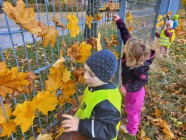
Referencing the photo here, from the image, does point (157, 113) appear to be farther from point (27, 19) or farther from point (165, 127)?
point (27, 19)

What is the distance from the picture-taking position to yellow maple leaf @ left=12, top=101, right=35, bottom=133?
4.29 ft

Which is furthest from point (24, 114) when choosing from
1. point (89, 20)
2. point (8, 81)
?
point (89, 20)

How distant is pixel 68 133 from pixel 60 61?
0.68 metres

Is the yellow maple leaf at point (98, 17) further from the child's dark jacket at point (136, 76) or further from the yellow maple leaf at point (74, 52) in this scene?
the child's dark jacket at point (136, 76)

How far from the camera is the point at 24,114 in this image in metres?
1.37

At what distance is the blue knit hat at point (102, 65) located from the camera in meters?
1.33

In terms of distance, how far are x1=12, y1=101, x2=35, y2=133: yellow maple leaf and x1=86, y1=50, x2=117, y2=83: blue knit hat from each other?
559 millimetres

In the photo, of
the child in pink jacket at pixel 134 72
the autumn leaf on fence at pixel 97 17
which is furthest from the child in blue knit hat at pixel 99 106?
the autumn leaf on fence at pixel 97 17

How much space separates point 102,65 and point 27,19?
0.61 meters

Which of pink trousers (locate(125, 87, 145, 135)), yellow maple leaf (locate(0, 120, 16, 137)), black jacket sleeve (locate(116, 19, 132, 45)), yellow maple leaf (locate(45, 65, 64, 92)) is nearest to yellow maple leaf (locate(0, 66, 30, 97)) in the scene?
yellow maple leaf (locate(0, 120, 16, 137))

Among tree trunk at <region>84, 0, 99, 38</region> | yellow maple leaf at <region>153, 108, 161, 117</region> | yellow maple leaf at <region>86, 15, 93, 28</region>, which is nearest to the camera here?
yellow maple leaf at <region>86, 15, 93, 28</region>

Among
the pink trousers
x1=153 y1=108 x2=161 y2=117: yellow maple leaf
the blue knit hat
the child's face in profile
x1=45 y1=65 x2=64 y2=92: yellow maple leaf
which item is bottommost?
x1=153 y1=108 x2=161 y2=117: yellow maple leaf

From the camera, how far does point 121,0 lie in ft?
7.79

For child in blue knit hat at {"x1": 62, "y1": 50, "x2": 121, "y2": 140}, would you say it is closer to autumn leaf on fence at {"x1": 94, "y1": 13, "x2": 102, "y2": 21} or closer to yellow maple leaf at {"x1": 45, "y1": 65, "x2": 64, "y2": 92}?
yellow maple leaf at {"x1": 45, "y1": 65, "x2": 64, "y2": 92}
